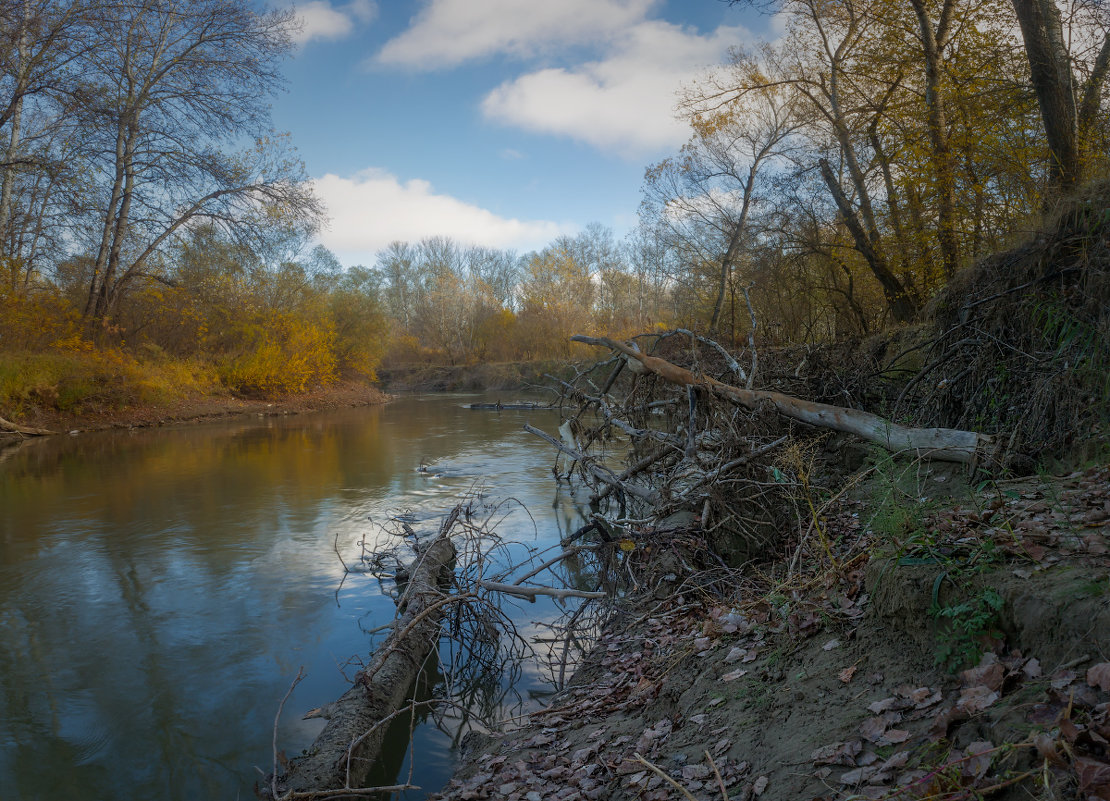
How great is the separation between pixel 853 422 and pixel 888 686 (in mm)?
3951

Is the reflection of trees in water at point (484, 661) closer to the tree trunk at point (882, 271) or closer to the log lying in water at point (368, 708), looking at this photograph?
the log lying in water at point (368, 708)

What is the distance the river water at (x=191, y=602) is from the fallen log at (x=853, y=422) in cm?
261

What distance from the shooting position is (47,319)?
2016 cm

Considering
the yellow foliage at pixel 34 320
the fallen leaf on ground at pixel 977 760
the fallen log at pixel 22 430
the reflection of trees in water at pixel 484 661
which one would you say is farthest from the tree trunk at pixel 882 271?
the yellow foliage at pixel 34 320

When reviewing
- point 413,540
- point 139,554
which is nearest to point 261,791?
point 413,540

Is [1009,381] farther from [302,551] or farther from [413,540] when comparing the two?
[302,551]

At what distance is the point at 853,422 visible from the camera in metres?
6.22

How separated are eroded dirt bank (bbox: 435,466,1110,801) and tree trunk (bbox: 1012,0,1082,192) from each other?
230 inches

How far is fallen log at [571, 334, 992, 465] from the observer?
5.19 m

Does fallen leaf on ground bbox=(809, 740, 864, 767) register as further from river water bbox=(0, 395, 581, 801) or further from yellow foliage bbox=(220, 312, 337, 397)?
yellow foliage bbox=(220, 312, 337, 397)

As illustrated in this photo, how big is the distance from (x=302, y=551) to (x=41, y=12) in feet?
43.6

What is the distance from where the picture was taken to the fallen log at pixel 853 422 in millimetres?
5188

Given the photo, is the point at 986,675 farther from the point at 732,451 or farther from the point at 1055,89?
the point at 1055,89

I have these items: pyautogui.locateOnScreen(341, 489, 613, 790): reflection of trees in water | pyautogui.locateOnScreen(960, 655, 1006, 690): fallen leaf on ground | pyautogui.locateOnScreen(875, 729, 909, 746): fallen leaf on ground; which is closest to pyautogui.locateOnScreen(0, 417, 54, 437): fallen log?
pyautogui.locateOnScreen(341, 489, 613, 790): reflection of trees in water
